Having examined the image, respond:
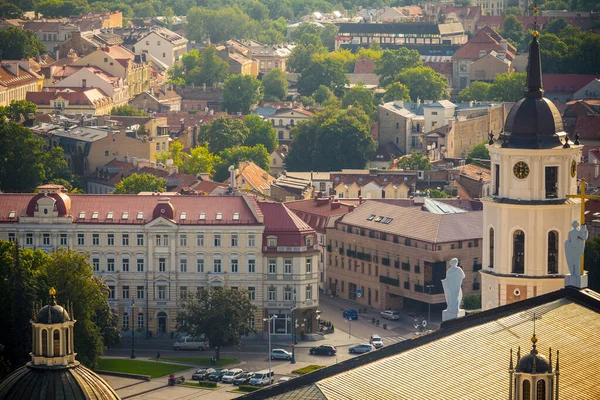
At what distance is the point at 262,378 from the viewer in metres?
116

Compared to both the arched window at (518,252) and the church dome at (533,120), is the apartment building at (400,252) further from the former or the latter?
the arched window at (518,252)

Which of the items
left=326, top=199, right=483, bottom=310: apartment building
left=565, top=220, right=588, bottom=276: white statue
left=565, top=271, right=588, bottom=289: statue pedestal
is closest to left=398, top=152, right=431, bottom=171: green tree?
left=326, top=199, right=483, bottom=310: apartment building

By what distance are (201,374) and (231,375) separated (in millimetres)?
1745

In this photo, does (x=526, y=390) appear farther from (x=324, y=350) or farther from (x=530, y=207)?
(x=324, y=350)

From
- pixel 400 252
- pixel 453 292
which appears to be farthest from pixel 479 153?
pixel 453 292

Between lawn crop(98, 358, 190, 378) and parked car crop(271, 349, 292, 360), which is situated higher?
parked car crop(271, 349, 292, 360)

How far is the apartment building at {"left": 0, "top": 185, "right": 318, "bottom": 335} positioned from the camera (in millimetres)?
131750

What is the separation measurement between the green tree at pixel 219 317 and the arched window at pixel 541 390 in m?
68.6

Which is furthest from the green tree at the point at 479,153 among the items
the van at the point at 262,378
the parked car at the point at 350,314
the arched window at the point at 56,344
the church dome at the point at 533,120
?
the arched window at the point at 56,344

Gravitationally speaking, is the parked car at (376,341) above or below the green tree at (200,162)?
below

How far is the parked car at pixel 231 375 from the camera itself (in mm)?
116394

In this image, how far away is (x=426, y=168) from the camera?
177 m

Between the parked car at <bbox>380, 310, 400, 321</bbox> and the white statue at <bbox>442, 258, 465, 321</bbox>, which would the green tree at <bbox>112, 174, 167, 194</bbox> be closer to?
the parked car at <bbox>380, 310, 400, 321</bbox>

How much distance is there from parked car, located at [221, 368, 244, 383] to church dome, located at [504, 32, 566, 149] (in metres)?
41.4
